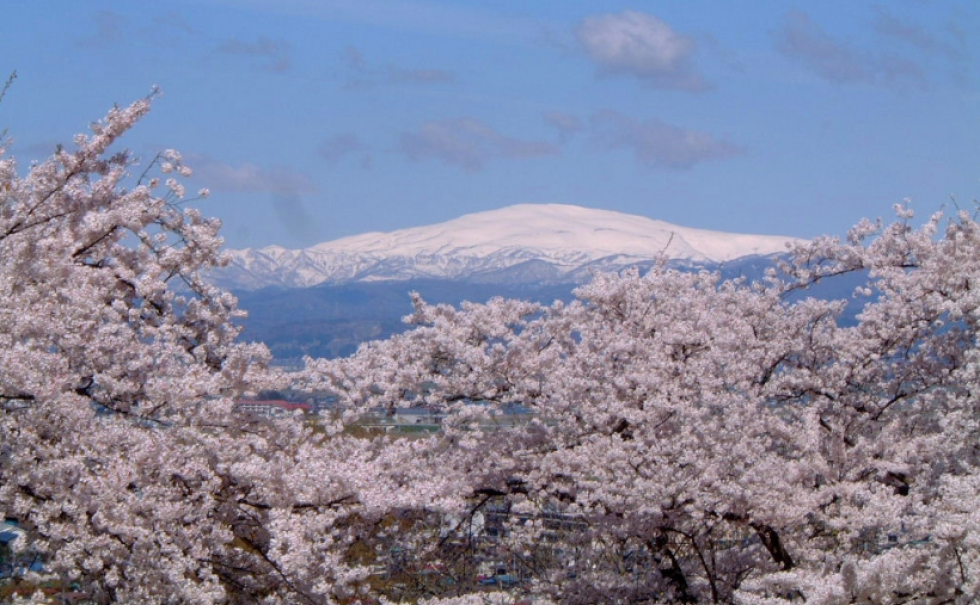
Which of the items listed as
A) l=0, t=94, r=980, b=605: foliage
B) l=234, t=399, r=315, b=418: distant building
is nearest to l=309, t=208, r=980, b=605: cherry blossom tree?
l=0, t=94, r=980, b=605: foliage

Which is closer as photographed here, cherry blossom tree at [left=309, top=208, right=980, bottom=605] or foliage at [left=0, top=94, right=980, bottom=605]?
foliage at [left=0, top=94, right=980, bottom=605]

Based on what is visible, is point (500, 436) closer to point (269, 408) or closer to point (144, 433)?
point (269, 408)

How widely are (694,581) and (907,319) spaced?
3861mm

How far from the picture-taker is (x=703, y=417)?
35.9 feet

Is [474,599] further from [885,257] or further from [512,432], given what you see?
[885,257]

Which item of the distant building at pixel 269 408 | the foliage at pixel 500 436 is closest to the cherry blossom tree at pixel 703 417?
the foliage at pixel 500 436

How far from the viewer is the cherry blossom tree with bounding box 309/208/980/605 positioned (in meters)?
10.5

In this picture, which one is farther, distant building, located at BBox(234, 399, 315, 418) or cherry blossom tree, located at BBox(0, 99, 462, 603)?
distant building, located at BBox(234, 399, 315, 418)

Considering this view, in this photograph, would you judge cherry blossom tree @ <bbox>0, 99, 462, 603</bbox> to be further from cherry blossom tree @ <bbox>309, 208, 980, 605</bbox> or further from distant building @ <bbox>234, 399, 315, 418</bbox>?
cherry blossom tree @ <bbox>309, 208, 980, 605</bbox>

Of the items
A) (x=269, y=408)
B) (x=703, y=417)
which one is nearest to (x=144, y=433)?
(x=269, y=408)

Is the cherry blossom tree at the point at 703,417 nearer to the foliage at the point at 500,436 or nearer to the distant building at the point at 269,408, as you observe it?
the foliage at the point at 500,436

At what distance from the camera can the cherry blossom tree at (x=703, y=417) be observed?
10477mm

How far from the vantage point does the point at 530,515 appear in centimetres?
1155

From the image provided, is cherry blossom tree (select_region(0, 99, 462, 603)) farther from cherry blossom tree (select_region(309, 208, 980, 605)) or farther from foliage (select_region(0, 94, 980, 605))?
cherry blossom tree (select_region(309, 208, 980, 605))
